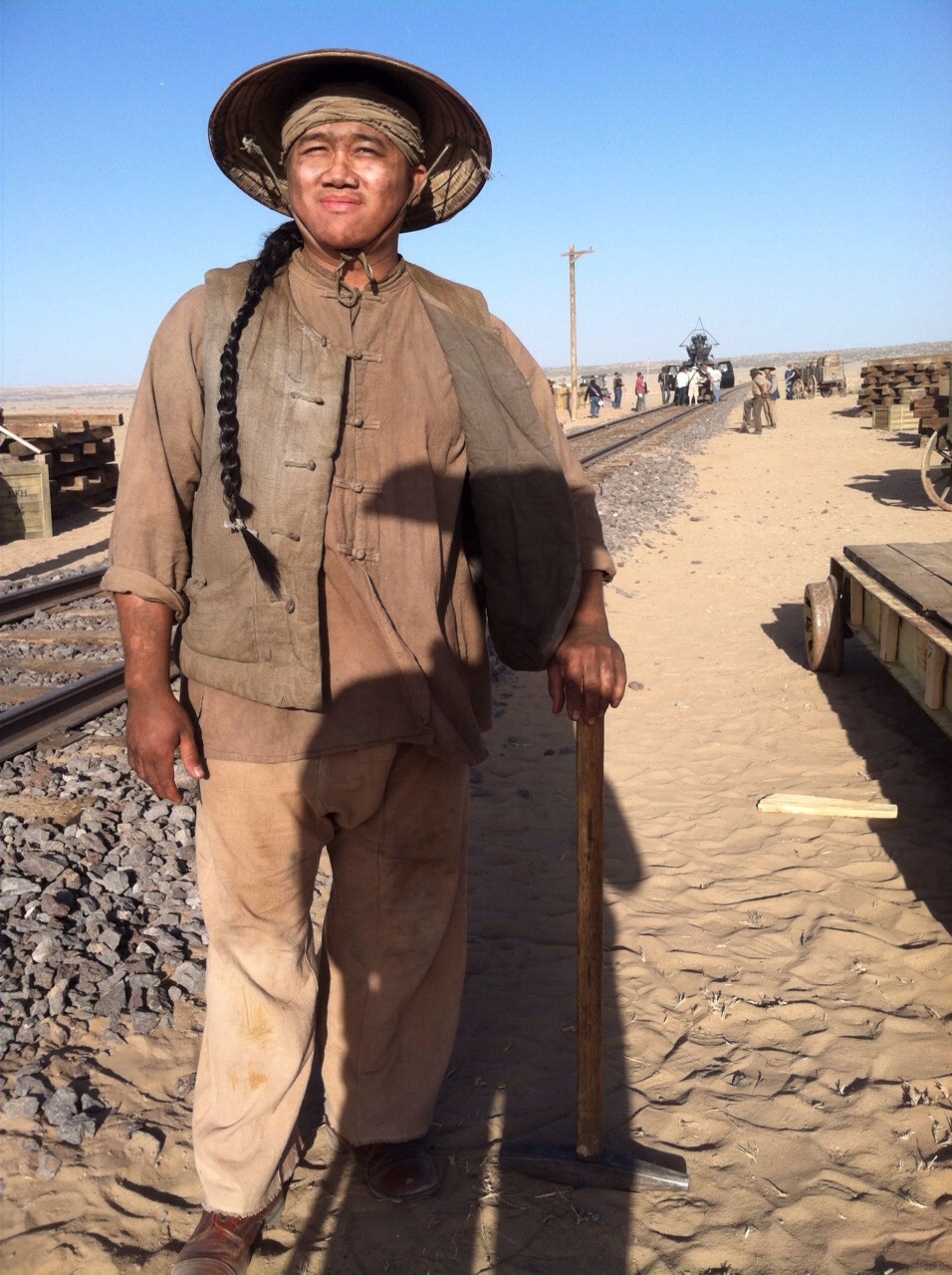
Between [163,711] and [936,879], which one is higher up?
[163,711]

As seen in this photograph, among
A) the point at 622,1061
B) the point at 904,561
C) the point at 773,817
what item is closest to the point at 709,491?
the point at 904,561

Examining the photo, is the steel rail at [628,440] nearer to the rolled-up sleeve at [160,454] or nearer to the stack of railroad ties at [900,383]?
the stack of railroad ties at [900,383]

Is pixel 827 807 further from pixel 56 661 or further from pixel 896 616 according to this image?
pixel 56 661

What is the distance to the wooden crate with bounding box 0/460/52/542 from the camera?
12.6m

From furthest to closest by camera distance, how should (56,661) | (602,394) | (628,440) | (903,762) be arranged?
(602,394), (628,440), (56,661), (903,762)

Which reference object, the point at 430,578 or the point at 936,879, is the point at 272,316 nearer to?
the point at 430,578

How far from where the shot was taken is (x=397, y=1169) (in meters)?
2.29

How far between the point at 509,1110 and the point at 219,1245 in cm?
86

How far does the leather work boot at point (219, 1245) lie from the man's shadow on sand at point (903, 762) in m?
2.55

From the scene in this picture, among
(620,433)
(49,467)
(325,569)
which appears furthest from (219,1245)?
(620,433)

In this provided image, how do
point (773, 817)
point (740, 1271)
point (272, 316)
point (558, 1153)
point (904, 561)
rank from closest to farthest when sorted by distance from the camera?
point (272, 316), point (740, 1271), point (558, 1153), point (773, 817), point (904, 561)

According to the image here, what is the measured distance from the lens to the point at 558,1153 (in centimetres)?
239

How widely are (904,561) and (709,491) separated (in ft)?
35.1

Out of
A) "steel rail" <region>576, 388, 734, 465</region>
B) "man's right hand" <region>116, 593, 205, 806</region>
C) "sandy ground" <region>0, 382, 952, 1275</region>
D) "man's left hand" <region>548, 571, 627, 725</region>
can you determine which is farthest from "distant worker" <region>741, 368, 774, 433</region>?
"man's right hand" <region>116, 593, 205, 806</region>
